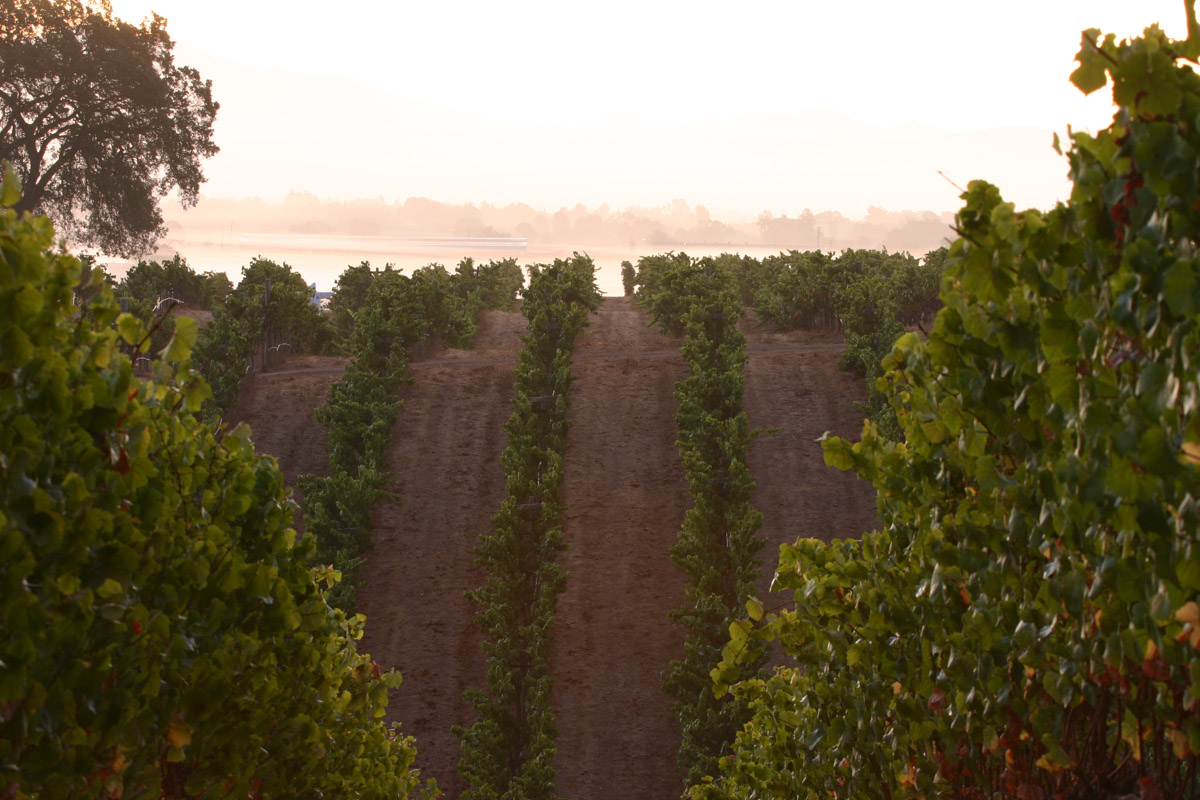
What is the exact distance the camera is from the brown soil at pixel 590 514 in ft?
50.3

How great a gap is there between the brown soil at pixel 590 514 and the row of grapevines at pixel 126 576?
34.1 feet

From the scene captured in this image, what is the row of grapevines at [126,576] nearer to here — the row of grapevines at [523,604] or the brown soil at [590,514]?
the row of grapevines at [523,604]

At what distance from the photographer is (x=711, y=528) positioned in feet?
58.9

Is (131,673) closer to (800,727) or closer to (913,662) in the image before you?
(913,662)

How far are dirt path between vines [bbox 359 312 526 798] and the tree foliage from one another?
19.2 metres

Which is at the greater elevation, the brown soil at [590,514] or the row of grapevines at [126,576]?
the row of grapevines at [126,576]

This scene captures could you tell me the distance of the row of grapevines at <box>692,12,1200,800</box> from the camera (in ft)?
8.66

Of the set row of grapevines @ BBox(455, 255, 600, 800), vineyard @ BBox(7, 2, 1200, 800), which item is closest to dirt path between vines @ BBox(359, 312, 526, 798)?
row of grapevines @ BBox(455, 255, 600, 800)

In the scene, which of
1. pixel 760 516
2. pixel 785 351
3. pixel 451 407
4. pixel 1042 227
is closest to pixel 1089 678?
pixel 1042 227

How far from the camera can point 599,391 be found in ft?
86.3

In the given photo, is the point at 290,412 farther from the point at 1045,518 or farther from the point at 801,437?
the point at 1045,518

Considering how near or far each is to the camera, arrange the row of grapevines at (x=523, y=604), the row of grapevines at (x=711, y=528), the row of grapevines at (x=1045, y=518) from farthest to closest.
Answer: the row of grapevines at (x=711, y=528) → the row of grapevines at (x=523, y=604) → the row of grapevines at (x=1045, y=518)

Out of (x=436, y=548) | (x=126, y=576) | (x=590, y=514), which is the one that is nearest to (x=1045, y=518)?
(x=126, y=576)

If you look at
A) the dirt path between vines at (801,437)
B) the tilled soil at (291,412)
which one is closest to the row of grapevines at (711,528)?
the dirt path between vines at (801,437)
